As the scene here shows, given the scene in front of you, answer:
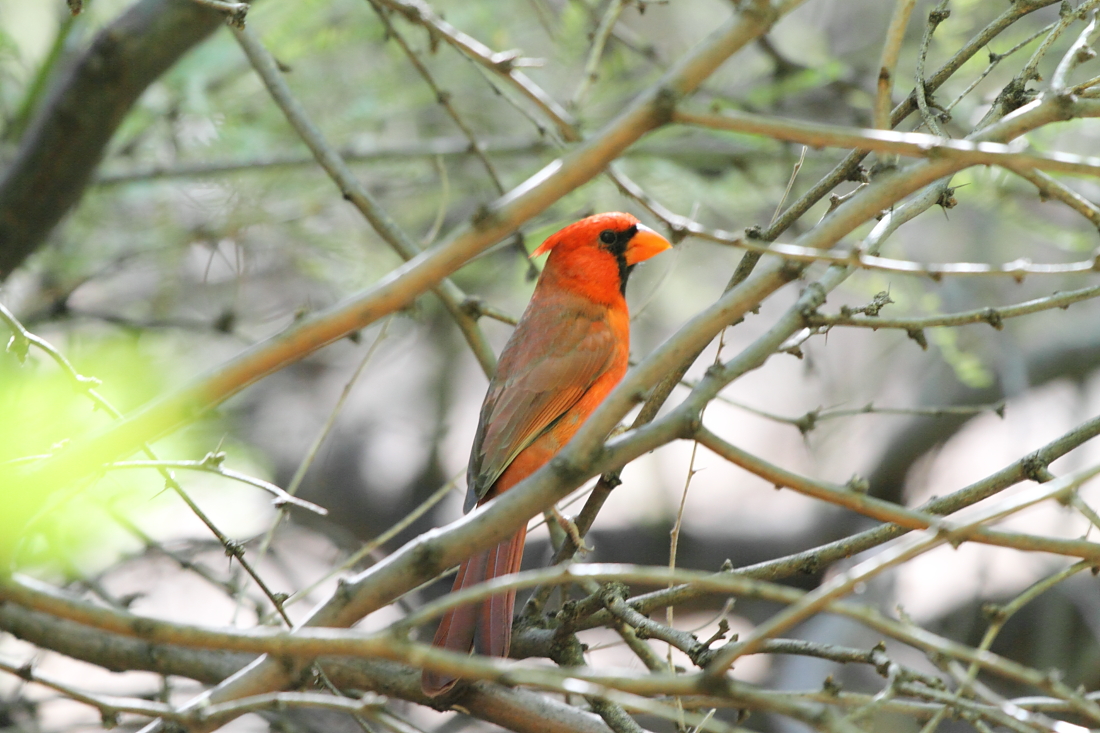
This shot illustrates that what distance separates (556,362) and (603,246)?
18.9 inches

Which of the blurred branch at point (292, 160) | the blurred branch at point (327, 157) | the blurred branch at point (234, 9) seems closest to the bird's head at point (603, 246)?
the blurred branch at point (292, 160)

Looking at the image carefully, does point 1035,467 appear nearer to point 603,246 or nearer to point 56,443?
point 56,443

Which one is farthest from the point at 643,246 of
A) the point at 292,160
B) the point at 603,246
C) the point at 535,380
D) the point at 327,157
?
the point at 292,160

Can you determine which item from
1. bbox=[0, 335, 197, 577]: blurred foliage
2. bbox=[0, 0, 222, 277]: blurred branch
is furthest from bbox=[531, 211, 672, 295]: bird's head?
bbox=[0, 335, 197, 577]: blurred foliage

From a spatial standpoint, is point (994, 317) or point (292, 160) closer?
point (994, 317)

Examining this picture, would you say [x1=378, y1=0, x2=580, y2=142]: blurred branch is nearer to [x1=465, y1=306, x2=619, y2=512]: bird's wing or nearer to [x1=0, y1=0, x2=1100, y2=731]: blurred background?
[x1=0, y1=0, x2=1100, y2=731]: blurred background

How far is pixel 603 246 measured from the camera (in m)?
3.33

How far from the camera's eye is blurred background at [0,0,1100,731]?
3.56 meters

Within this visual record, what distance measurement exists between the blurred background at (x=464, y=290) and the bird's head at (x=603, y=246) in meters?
0.12

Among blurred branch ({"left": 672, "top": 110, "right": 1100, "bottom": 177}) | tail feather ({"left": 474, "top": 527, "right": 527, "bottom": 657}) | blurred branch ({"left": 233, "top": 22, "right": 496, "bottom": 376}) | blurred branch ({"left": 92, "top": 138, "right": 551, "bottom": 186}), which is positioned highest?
blurred branch ({"left": 92, "top": 138, "right": 551, "bottom": 186})

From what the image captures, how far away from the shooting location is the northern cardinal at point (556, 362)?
2812 millimetres

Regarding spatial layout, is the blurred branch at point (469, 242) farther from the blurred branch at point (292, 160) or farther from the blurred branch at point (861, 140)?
the blurred branch at point (292, 160)

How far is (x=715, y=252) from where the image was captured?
17.5 ft

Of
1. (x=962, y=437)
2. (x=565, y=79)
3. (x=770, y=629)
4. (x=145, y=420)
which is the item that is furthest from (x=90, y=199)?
(x=962, y=437)
